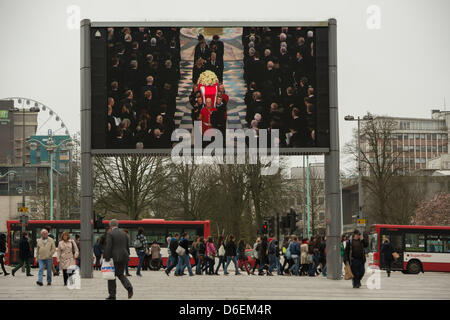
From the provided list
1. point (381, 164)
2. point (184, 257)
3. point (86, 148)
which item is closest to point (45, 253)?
point (86, 148)

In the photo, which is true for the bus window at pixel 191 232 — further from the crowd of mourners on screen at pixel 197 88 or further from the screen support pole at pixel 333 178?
the crowd of mourners on screen at pixel 197 88

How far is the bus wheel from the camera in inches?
1622

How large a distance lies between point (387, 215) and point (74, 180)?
2519cm

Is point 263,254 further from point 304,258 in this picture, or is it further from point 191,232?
point 191,232

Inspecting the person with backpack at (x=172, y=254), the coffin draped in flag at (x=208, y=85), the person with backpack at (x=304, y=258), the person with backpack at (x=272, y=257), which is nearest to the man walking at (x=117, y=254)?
the coffin draped in flag at (x=208, y=85)

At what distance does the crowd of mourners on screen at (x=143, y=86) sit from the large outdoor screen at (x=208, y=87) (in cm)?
3

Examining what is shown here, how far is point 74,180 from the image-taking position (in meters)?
62.9

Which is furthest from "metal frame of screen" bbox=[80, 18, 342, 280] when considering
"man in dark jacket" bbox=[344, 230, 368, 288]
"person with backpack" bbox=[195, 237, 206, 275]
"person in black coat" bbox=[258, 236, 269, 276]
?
"person with backpack" bbox=[195, 237, 206, 275]

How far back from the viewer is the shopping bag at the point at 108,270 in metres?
17.6

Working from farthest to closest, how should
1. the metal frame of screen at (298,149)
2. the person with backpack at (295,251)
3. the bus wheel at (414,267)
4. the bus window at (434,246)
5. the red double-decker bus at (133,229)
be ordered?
the red double-decker bus at (133,229) < the bus window at (434,246) < the bus wheel at (414,267) < the person with backpack at (295,251) < the metal frame of screen at (298,149)

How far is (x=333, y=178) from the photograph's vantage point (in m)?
29.9

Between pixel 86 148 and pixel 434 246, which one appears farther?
pixel 434 246

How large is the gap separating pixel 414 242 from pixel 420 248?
0.41 meters
